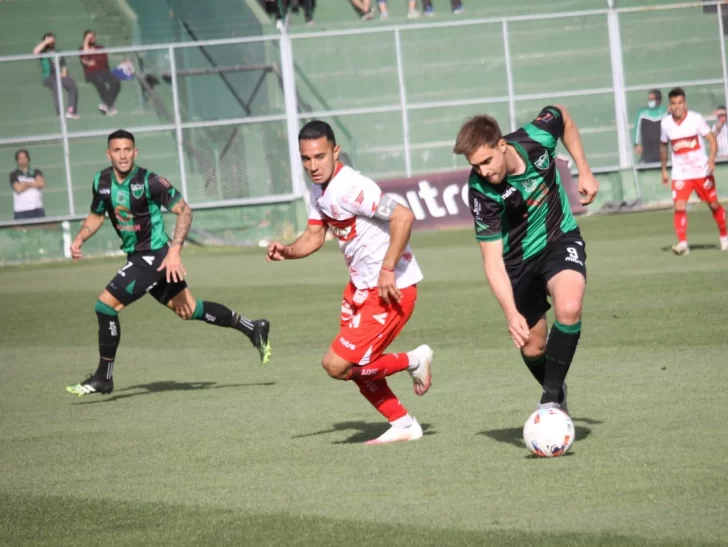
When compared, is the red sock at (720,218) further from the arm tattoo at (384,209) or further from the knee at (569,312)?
the knee at (569,312)

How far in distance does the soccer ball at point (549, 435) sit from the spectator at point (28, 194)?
21.9 metres

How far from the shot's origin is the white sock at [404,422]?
748 cm

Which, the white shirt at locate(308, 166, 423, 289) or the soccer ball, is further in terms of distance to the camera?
the white shirt at locate(308, 166, 423, 289)

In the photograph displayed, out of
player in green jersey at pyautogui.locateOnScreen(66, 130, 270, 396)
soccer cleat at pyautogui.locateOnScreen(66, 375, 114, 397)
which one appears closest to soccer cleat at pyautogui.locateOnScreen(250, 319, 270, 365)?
player in green jersey at pyautogui.locateOnScreen(66, 130, 270, 396)

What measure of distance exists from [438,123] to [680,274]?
48.4 feet

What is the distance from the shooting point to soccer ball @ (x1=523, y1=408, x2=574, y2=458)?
6.49 m

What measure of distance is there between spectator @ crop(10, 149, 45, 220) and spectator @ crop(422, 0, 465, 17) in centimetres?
1068

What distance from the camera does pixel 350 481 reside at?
21.1 ft

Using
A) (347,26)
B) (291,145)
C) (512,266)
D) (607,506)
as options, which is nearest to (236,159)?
(291,145)

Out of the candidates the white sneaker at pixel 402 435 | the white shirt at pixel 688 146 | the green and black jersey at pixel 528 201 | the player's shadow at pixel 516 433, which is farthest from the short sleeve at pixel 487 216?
the white shirt at pixel 688 146

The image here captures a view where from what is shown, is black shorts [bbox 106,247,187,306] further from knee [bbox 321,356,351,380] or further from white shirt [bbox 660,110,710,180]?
white shirt [bbox 660,110,710,180]

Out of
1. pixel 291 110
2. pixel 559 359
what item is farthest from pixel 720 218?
pixel 291 110

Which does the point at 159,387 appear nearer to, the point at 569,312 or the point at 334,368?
the point at 334,368

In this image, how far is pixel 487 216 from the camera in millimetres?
6930
